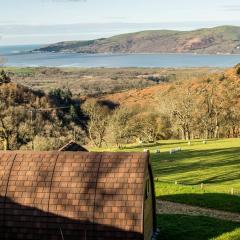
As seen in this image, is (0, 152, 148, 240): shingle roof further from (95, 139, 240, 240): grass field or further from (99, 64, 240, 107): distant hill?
(99, 64, 240, 107): distant hill

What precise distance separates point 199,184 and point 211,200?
9.44 m

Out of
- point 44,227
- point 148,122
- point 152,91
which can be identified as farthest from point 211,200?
point 152,91

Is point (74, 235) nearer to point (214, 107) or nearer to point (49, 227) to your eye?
point (49, 227)

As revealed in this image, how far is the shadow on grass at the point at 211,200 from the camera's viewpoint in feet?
98.3

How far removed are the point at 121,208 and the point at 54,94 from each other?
4144 inches

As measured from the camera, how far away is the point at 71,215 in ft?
65.7

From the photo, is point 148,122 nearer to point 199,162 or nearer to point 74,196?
point 199,162

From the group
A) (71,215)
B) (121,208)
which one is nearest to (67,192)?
(71,215)

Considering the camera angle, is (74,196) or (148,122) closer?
(74,196)

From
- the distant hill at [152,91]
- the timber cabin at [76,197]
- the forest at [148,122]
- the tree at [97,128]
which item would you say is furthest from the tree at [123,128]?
the timber cabin at [76,197]

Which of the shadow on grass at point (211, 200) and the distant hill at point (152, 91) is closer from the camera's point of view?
the shadow on grass at point (211, 200)

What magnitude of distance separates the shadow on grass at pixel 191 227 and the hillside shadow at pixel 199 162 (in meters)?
14.8

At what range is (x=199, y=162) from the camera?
50.3m

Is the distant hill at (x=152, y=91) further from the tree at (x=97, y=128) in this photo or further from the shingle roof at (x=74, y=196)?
the shingle roof at (x=74, y=196)
